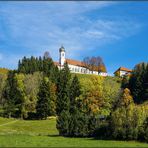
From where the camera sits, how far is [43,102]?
96750 millimetres

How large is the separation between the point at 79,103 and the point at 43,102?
31.2ft

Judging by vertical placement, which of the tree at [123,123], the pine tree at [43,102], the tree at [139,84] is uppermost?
the tree at [139,84]

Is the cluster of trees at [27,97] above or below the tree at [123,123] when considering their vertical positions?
above

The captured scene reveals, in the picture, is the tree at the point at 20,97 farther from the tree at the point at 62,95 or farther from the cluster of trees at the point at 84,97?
the cluster of trees at the point at 84,97

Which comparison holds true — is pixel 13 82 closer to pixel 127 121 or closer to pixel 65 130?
pixel 65 130

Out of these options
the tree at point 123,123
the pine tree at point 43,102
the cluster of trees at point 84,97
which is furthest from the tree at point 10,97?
the tree at point 123,123

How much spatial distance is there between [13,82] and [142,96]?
3930 cm

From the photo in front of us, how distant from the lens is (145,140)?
47812 mm

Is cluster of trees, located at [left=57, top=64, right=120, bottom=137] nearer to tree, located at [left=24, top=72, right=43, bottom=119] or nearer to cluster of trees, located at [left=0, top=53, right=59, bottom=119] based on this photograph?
cluster of trees, located at [left=0, top=53, right=59, bottom=119]

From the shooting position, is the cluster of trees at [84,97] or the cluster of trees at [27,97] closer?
the cluster of trees at [84,97]

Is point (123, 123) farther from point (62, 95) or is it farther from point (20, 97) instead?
point (20, 97)

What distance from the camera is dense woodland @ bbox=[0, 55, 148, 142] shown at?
169 feet

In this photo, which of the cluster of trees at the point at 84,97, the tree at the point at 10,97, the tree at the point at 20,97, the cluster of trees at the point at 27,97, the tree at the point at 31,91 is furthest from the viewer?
the tree at the point at 31,91

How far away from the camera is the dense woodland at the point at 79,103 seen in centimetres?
5166
